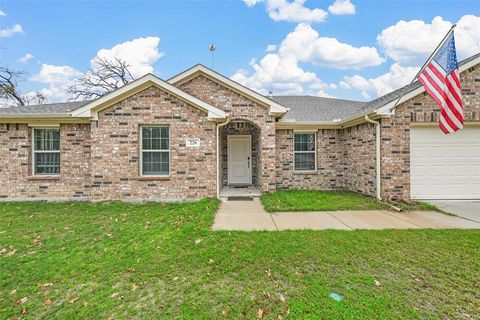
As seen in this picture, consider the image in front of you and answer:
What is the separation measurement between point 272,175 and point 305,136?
2.87 m

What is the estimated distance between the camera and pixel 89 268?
3.81m

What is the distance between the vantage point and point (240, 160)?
39.0ft

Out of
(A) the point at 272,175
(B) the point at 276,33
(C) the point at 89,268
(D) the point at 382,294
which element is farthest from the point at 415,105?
(B) the point at 276,33

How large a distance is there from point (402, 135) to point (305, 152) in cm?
377

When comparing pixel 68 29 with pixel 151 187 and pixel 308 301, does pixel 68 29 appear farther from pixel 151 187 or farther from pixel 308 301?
pixel 308 301

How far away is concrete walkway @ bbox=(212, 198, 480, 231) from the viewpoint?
18.5 feet

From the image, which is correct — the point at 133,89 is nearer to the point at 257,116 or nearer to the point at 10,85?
the point at 257,116

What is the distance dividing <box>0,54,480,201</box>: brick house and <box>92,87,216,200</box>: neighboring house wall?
35mm

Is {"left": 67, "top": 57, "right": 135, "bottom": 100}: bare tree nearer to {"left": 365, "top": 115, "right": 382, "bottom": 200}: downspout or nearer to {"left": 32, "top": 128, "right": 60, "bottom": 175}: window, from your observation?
{"left": 32, "top": 128, "right": 60, "bottom": 175}: window

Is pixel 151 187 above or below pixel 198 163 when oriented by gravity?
below

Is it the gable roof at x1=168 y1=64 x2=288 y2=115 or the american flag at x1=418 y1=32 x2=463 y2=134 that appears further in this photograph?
the gable roof at x1=168 y1=64 x2=288 y2=115

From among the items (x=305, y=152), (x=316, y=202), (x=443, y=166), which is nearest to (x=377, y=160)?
(x=443, y=166)

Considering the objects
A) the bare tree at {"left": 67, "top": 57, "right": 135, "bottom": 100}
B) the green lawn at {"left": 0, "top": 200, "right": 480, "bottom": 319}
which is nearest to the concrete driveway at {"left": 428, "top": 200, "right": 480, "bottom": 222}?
the green lawn at {"left": 0, "top": 200, "right": 480, "bottom": 319}

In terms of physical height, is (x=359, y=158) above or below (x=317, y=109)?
below
